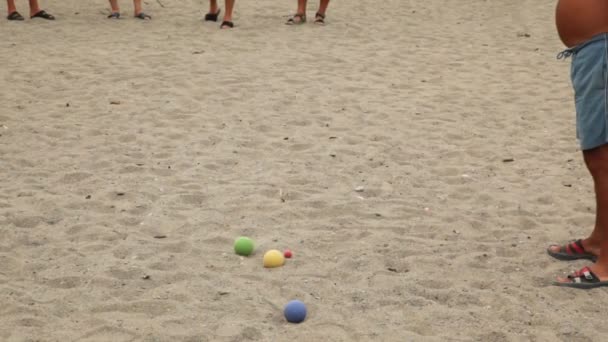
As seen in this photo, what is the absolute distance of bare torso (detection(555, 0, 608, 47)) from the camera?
3.76m

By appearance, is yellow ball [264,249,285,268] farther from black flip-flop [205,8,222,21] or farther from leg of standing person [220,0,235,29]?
black flip-flop [205,8,222,21]

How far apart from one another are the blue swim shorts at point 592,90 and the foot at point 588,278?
0.59m

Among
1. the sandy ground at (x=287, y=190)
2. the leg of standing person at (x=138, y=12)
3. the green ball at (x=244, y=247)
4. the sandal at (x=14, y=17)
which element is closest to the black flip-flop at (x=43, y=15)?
the sandal at (x=14, y=17)

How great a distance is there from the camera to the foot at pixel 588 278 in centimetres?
393

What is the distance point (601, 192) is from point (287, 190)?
78.8 inches

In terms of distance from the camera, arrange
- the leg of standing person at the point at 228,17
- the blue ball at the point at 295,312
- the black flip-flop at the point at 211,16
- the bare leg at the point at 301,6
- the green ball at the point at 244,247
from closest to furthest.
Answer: the blue ball at the point at 295,312
the green ball at the point at 244,247
the leg of standing person at the point at 228,17
the bare leg at the point at 301,6
the black flip-flop at the point at 211,16

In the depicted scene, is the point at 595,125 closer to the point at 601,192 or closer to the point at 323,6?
the point at 601,192

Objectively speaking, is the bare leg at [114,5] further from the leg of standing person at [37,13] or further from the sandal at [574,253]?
the sandal at [574,253]

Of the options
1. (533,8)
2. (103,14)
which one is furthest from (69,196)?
(533,8)

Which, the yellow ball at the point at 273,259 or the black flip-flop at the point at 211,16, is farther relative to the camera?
the black flip-flop at the point at 211,16

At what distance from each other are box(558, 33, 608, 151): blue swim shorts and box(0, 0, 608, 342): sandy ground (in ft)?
2.45

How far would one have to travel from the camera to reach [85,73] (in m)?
8.23

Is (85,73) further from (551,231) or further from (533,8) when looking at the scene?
(533,8)

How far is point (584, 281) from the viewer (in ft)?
13.0
